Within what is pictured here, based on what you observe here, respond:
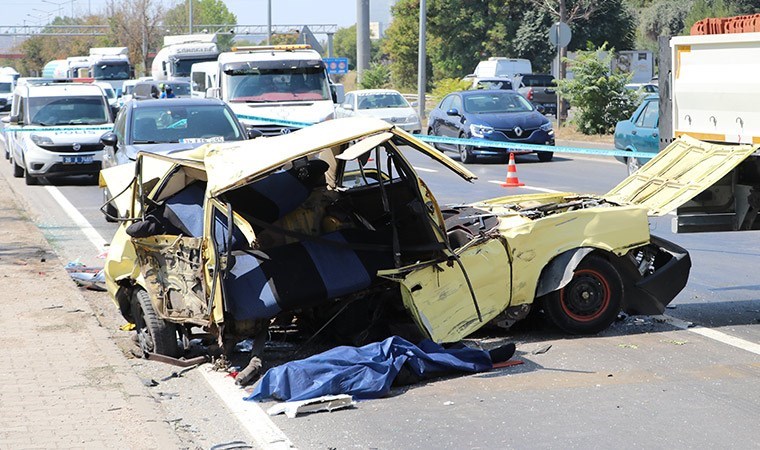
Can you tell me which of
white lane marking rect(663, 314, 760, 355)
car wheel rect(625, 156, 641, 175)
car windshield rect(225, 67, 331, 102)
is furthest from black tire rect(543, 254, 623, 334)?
car windshield rect(225, 67, 331, 102)

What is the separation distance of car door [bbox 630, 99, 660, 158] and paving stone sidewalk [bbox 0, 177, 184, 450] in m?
11.3

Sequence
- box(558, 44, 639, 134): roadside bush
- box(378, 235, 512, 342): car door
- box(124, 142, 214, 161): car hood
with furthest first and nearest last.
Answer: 1. box(558, 44, 639, 134): roadside bush
2. box(124, 142, 214, 161): car hood
3. box(378, 235, 512, 342): car door

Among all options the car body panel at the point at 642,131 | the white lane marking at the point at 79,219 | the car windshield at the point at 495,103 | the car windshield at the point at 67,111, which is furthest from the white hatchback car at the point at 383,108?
the white lane marking at the point at 79,219

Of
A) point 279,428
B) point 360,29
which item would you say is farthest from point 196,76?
point 279,428

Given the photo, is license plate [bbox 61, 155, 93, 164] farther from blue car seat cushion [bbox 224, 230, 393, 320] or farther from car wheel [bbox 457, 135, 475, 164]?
blue car seat cushion [bbox 224, 230, 393, 320]

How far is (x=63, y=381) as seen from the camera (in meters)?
7.23

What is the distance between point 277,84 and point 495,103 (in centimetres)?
538

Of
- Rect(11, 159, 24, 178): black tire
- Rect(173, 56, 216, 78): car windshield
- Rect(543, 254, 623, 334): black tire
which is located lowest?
Rect(543, 254, 623, 334): black tire

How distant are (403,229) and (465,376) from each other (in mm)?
1258

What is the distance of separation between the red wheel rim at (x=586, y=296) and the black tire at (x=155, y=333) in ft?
9.57

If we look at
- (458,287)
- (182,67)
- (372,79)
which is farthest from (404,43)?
(458,287)

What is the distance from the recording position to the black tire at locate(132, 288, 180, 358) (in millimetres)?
8062

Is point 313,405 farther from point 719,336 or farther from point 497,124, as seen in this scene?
point 497,124

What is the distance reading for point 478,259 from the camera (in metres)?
8.04
